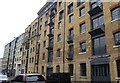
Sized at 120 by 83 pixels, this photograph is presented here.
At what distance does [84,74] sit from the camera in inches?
942

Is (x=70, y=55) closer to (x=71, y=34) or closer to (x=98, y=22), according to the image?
(x=71, y=34)

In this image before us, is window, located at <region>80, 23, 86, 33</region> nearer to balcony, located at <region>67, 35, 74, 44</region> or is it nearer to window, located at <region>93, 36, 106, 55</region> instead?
balcony, located at <region>67, 35, 74, 44</region>

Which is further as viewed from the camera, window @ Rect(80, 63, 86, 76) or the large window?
window @ Rect(80, 63, 86, 76)

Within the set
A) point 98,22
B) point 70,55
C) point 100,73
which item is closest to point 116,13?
point 98,22

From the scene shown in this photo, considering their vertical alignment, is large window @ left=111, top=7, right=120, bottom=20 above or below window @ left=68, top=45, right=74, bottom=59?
above

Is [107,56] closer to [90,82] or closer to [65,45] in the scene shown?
[90,82]

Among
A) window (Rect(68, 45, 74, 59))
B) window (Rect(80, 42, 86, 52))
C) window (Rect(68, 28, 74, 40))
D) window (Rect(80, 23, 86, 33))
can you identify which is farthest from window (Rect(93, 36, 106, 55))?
window (Rect(68, 28, 74, 40))

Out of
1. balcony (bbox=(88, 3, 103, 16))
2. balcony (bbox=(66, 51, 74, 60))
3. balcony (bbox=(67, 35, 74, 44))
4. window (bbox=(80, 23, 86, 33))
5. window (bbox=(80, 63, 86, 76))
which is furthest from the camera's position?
balcony (bbox=(67, 35, 74, 44))

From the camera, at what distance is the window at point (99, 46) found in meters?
21.4

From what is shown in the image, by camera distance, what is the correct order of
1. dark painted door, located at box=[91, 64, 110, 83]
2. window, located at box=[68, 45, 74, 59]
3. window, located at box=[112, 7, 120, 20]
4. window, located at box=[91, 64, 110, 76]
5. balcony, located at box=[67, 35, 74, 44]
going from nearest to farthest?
window, located at box=[112, 7, 120, 20], dark painted door, located at box=[91, 64, 110, 83], window, located at box=[91, 64, 110, 76], window, located at box=[68, 45, 74, 59], balcony, located at box=[67, 35, 74, 44]

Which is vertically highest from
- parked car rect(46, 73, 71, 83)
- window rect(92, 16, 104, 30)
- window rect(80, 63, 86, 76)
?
window rect(92, 16, 104, 30)

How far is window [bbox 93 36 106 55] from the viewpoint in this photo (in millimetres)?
21356

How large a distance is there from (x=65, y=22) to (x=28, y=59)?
2156cm

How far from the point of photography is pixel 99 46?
21.9 metres
